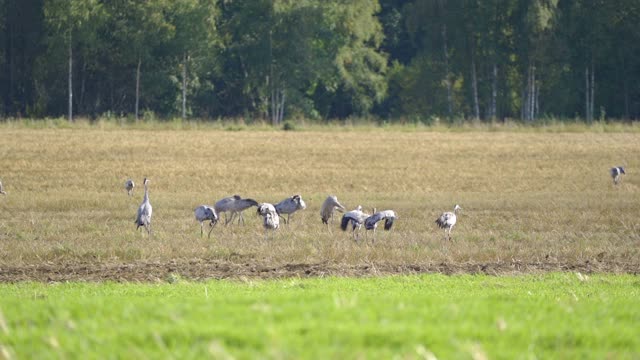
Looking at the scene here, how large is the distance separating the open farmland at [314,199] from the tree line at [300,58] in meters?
18.7

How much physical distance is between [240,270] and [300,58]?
197 feet

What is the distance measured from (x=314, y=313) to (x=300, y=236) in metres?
14.4

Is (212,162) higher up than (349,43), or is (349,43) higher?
(349,43)

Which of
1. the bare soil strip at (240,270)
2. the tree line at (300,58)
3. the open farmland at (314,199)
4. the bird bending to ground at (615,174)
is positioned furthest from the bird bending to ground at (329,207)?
the tree line at (300,58)

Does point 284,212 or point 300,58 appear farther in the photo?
point 300,58

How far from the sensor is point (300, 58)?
254 ft

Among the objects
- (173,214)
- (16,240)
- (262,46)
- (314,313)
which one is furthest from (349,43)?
(314,313)

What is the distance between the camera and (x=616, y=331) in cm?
827

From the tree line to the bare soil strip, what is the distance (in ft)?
167

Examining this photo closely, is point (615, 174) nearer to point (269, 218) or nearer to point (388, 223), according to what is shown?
point (388, 223)

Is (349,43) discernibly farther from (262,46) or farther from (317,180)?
(317,180)

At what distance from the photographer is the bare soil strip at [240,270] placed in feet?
56.7

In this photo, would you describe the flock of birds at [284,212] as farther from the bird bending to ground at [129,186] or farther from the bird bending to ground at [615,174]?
the bird bending to ground at [615,174]

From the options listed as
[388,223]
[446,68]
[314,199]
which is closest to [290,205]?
[388,223]
